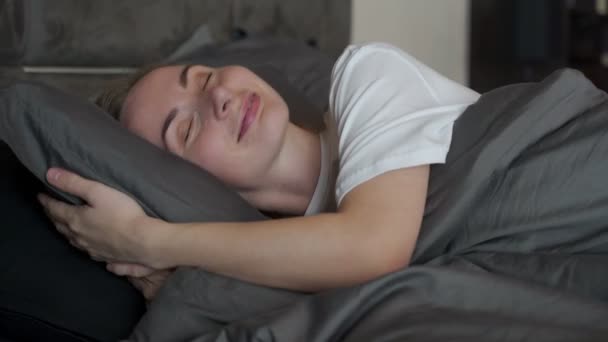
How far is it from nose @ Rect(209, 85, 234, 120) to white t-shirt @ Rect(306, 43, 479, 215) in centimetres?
18

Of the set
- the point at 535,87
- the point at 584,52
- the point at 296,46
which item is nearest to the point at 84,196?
the point at 535,87

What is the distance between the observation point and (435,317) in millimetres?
811

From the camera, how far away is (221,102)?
45.1 inches

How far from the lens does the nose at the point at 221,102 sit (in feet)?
3.75

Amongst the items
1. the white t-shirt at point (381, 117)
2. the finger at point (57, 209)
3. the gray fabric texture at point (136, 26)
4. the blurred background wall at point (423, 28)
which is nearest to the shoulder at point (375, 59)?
the white t-shirt at point (381, 117)

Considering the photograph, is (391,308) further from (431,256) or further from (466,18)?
(466,18)

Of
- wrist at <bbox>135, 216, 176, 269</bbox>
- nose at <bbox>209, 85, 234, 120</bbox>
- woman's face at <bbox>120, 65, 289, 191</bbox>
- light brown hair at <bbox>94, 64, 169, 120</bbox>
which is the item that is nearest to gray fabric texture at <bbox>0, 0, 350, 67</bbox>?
light brown hair at <bbox>94, 64, 169, 120</bbox>

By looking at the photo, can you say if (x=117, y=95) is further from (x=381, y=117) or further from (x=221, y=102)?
(x=381, y=117)

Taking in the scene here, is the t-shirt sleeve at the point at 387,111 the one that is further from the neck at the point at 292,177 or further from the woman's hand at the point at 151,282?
the woman's hand at the point at 151,282

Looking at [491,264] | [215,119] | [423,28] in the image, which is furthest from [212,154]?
[423,28]

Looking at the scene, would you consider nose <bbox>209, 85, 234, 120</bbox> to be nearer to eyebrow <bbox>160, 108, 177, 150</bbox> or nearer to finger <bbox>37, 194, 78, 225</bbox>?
eyebrow <bbox>160, 108, 177, 150</bbox>

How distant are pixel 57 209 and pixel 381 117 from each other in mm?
511

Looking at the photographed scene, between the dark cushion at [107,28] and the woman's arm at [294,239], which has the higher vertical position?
the dark cushion at [107,28]

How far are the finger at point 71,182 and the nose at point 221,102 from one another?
0.23 meters
